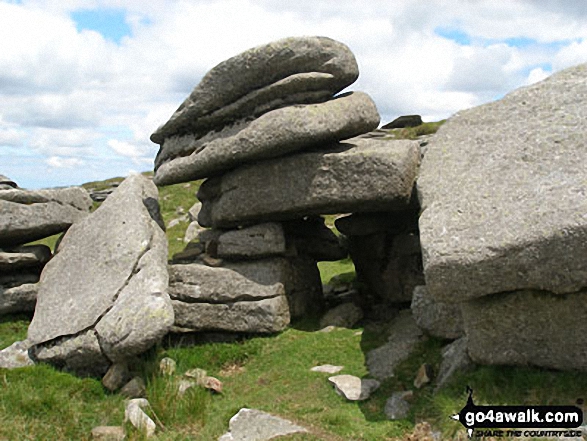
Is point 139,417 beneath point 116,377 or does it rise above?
beneath

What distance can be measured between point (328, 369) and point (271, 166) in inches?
191

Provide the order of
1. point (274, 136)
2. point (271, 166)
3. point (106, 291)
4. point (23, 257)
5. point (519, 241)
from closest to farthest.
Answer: point (519, 241)
point (106, 291)
point (274, 136)
point (271, 166)
point (23, 257)

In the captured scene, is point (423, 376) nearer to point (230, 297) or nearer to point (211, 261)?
point (230, 297)

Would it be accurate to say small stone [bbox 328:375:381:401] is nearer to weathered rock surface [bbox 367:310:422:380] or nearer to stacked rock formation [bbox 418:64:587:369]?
weathered rock surface [bbox 367:310:422:380]

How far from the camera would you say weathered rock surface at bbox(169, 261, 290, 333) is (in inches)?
527

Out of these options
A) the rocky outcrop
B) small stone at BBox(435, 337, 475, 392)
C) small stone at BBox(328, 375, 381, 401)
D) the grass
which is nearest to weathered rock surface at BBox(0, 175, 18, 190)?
the grass

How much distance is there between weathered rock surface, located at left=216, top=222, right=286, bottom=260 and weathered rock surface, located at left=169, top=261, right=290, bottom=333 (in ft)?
0.90

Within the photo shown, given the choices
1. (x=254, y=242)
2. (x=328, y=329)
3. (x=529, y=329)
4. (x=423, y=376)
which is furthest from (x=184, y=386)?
(x=529, y=329)

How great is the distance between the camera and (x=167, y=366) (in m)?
11.9

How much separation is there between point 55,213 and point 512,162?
11.3 meters

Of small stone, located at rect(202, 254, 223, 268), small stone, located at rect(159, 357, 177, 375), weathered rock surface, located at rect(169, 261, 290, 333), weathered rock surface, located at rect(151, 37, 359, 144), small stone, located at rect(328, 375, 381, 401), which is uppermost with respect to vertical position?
weathered rock surface, located at rect(151, 37, 359, 144)

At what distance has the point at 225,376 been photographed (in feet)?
40.0
